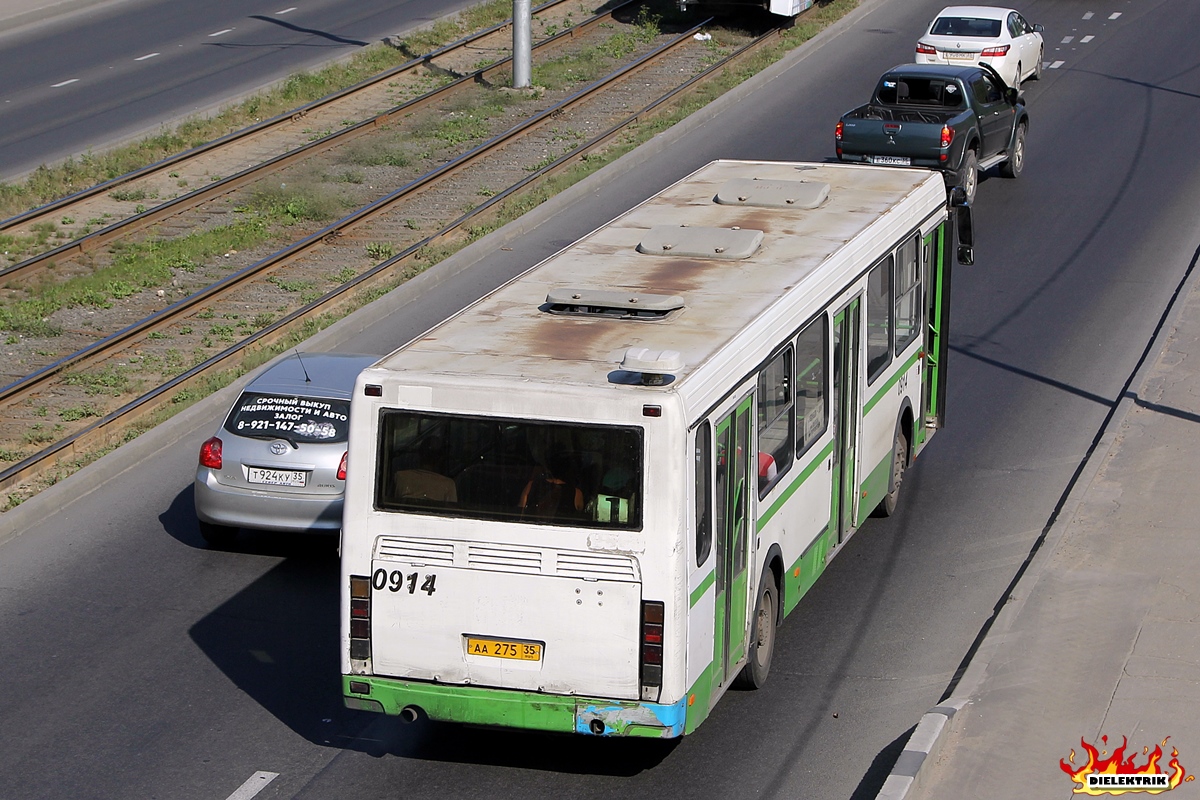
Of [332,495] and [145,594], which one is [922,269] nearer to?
[332,495]

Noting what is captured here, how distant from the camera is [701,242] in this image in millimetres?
10438

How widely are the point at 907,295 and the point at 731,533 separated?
4399 millimetres

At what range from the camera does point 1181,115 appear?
2686cm

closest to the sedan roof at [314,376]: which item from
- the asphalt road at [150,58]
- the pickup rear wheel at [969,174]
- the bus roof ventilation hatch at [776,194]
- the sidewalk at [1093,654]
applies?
the bus roof ventilation hatch at [776,194]

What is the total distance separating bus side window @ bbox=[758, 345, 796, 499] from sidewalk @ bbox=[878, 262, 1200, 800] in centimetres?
170

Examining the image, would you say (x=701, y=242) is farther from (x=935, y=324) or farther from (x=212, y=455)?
(x=212, y=455)

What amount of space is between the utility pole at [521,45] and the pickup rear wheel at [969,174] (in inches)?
358

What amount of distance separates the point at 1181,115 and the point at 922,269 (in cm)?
1665

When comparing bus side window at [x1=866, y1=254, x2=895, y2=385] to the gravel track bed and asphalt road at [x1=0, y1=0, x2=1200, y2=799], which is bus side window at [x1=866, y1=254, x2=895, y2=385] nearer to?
asphalt road at [x1=0, y1=0, x2=1200, y2=799]

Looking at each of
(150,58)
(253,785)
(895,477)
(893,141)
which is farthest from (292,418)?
(150,58)

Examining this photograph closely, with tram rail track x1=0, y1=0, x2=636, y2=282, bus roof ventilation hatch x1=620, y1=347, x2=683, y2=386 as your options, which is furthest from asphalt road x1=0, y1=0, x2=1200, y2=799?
tram rail track x1=0, y1=0, x2=636, y2=282

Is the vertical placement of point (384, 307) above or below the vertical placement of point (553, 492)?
below

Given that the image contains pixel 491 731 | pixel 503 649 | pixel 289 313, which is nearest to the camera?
pixel 503 649

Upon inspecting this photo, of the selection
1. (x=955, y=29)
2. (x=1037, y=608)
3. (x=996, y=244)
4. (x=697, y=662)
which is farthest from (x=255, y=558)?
(x=955, y=29)
